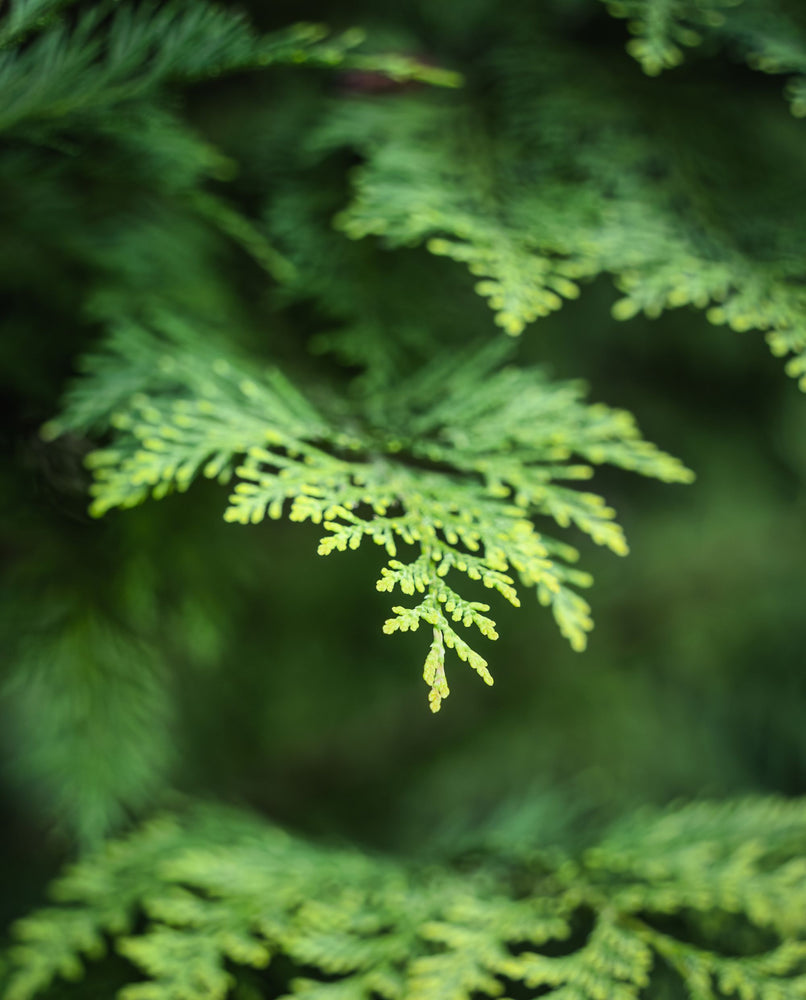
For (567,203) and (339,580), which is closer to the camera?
(567,203)

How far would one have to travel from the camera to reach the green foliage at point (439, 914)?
1.13m

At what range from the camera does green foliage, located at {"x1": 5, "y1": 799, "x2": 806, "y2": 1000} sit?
113cm

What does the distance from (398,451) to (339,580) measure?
971 millimetres

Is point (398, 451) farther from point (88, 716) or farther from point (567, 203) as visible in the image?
point (88, 716)

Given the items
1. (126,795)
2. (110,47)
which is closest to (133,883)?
(126,795)

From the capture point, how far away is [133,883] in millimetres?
1340

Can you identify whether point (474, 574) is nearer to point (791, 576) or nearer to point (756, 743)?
point (756, 743)

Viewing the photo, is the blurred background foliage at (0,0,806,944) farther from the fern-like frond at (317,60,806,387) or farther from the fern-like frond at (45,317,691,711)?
the fern-like frond at (45,317,691,711)

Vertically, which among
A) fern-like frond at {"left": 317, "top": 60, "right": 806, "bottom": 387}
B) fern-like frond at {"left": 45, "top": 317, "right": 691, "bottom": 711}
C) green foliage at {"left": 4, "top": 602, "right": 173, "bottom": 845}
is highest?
fern-like frond at {"left": 317, "top": 60, "right": 806, "bottom": 387}

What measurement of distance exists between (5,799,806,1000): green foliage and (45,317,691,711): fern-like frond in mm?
404

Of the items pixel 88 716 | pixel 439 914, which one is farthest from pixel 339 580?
pixel 439 914

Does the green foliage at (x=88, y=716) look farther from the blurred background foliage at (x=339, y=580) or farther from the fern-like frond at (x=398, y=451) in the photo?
the fern-like frond at (x=398, y=451)

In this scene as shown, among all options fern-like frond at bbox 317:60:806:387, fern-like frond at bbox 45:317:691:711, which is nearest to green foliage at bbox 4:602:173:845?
fern-like frond at bbox 45:317:691:711

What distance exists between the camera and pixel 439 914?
1.26 meters
